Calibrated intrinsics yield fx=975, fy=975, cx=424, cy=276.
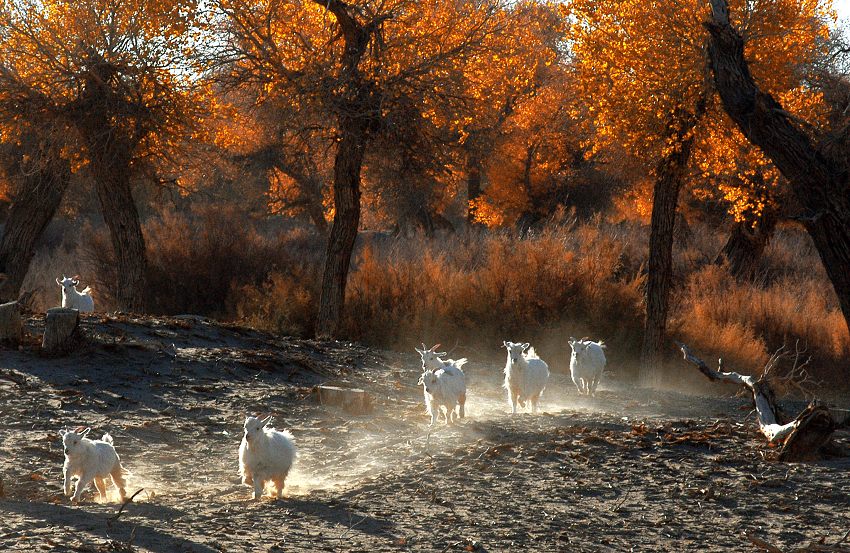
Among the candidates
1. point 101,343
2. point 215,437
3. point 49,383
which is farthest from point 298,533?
point 101,343

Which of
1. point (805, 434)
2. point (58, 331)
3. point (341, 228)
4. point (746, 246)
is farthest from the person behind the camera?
point (746, 246)

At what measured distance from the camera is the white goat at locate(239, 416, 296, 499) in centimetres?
827

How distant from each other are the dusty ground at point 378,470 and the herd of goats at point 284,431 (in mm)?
249

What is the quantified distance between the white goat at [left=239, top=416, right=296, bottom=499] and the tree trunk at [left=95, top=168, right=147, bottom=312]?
12080mm

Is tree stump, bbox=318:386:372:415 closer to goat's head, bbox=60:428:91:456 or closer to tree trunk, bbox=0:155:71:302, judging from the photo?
goat's head, bbox=60:428:91:456

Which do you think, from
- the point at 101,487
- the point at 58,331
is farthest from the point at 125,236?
the point at 101,487

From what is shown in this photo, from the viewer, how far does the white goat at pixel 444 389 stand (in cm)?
1105

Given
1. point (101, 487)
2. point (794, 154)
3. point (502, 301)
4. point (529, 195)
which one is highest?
point (529, 195)

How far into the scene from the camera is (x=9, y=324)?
1338cm

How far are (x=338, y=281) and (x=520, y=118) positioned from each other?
74.1 feet

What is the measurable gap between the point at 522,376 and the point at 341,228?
713cm

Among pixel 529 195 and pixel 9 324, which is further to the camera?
pixel 529 195

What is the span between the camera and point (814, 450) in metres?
9.13

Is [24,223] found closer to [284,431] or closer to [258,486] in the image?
[284,431]
